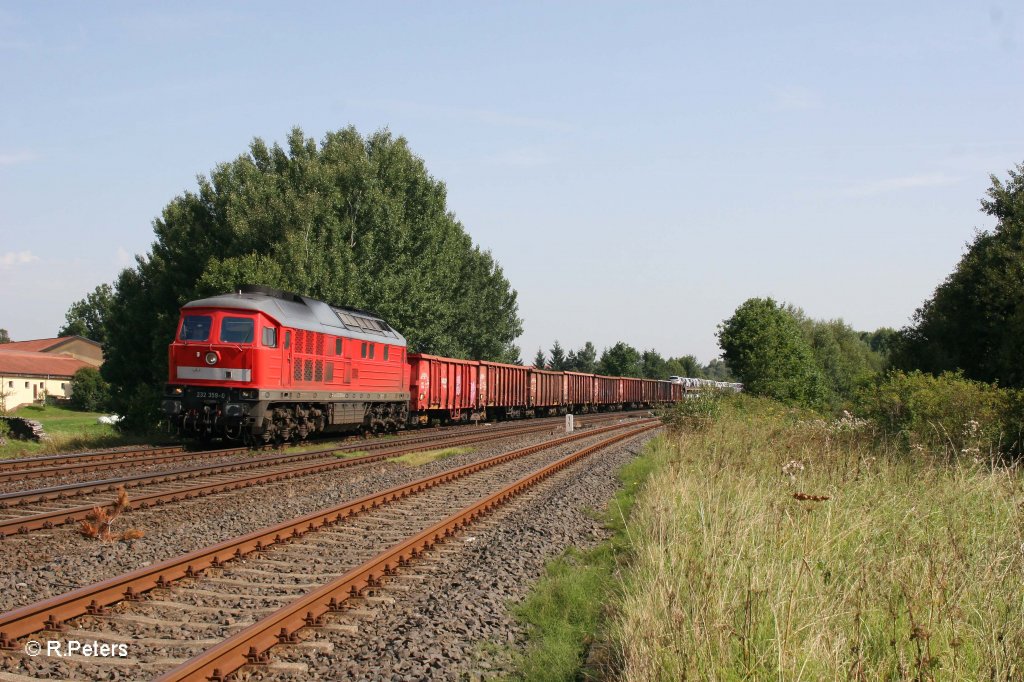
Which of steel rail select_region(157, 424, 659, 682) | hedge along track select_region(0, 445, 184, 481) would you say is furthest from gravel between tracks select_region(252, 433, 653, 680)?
hedge along track select_region(0, 445, 184, 481)

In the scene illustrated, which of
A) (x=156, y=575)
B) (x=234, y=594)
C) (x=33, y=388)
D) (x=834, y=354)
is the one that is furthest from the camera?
(x=834, y=354)

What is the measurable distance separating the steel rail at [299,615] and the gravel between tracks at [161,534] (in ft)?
7.76

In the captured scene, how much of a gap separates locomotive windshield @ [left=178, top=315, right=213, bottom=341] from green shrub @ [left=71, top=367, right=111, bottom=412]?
63.3 metres

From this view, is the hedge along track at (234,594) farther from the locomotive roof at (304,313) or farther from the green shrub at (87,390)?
the green shrub at (87,390)

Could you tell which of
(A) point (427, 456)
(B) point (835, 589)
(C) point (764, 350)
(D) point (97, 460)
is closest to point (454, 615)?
(B) point (835, 589)

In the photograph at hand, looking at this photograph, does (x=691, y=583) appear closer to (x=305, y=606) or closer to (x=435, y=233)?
(x=305, y=606)

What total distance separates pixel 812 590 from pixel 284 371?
1652cm

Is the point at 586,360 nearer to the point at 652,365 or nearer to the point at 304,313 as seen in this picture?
the point at 652,365

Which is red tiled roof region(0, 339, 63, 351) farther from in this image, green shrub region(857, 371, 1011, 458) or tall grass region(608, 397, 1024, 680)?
tall grass region(608, 397, 1024, 680)

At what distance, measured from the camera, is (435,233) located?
49438mm

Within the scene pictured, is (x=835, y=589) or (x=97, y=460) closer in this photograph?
(x=835, y=589)

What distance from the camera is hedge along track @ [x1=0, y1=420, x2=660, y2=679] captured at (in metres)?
5.62

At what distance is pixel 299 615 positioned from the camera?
6504 millimetres

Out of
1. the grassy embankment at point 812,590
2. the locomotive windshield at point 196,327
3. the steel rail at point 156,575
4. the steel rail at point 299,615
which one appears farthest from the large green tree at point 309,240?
→ the grassy embankment at point 812,590
